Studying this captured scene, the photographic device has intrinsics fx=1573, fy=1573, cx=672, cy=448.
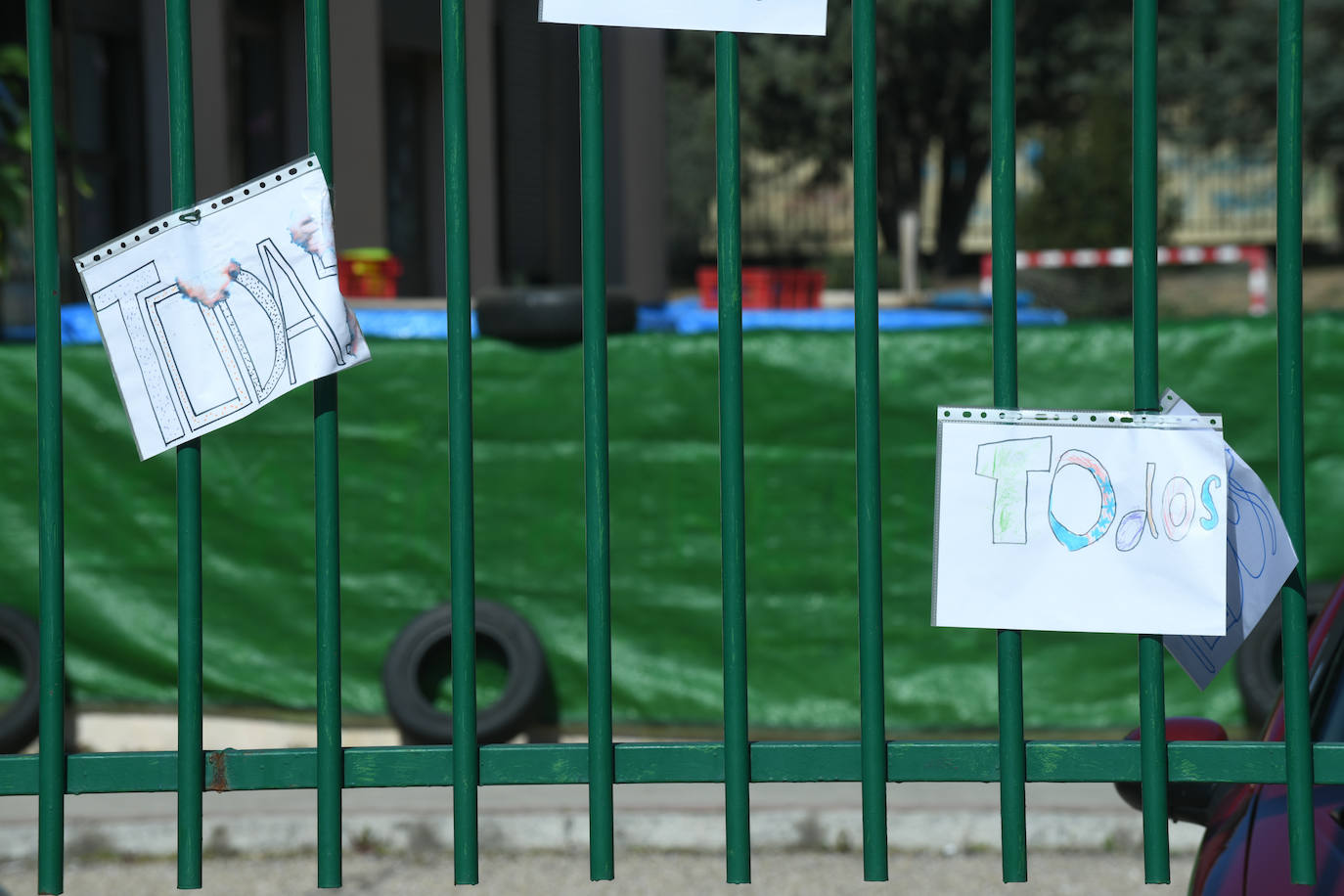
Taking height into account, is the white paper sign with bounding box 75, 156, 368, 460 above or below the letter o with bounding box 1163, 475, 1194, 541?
above

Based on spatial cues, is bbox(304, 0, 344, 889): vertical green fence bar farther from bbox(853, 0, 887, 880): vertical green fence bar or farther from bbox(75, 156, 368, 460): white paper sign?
bbox(853, 0, 887, 880): vertical green fence bar

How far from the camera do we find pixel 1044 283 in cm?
2078

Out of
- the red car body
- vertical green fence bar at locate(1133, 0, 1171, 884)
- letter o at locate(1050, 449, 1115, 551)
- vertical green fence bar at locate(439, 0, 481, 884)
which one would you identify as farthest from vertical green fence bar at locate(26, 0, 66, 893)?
the red car body

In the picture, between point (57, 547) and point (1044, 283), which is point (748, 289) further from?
point (57, 547)

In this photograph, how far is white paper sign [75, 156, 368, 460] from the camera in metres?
2.17

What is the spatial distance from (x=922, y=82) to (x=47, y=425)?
33815mm

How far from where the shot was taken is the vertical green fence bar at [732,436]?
216cm

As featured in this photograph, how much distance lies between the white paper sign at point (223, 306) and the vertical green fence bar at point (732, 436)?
1.69ft

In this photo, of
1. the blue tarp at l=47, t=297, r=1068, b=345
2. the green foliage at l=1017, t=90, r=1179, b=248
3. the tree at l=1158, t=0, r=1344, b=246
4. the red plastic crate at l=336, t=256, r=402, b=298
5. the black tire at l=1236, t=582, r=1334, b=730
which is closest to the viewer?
the black tire at l=1236, t=582, r=1334, b=730

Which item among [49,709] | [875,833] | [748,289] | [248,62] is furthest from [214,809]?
[748,289]

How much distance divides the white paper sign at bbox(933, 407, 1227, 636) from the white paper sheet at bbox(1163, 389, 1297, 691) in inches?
2.6

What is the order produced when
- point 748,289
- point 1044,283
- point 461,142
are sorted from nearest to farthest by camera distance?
point 461,142 → point 748,289 → point 1044,283

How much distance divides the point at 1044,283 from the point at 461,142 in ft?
63.6

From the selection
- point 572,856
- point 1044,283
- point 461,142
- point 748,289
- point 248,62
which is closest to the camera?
point 461,142
